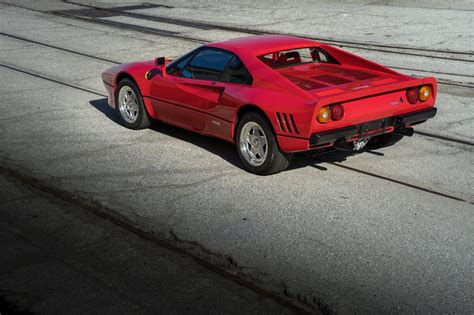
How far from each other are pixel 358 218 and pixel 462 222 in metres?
0.91

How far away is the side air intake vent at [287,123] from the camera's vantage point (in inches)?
293

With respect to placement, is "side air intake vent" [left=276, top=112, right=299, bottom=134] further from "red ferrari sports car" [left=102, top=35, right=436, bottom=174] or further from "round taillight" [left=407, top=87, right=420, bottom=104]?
"round taillight" [left=407, top=87, right=420, bottom=104]

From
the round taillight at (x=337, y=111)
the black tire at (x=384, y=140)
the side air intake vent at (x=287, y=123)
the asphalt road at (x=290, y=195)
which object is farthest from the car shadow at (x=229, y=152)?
the round taillight at (x=337, y=111)

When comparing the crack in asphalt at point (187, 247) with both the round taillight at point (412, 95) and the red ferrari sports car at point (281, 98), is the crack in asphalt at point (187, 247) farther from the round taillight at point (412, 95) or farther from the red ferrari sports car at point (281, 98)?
the round taillight at point (412, 95)

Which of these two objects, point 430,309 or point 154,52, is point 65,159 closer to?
point 430,309

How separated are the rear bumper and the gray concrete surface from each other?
2061mm

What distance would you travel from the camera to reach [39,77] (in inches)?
542

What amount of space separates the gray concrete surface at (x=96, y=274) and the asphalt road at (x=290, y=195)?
295 mm

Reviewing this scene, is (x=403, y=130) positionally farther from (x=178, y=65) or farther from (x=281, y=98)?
(x=178, y=65)

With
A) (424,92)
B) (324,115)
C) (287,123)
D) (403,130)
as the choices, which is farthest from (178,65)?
(424,92)

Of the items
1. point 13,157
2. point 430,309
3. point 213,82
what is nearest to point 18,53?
point 13,157

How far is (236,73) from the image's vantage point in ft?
27.3

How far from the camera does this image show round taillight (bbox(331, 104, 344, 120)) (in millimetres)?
7371

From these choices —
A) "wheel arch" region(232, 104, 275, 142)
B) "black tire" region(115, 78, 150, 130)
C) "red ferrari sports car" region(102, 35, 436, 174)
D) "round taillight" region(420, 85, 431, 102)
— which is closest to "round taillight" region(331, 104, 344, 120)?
"red ferrari sports car" region(102, 35, 436, 174)
